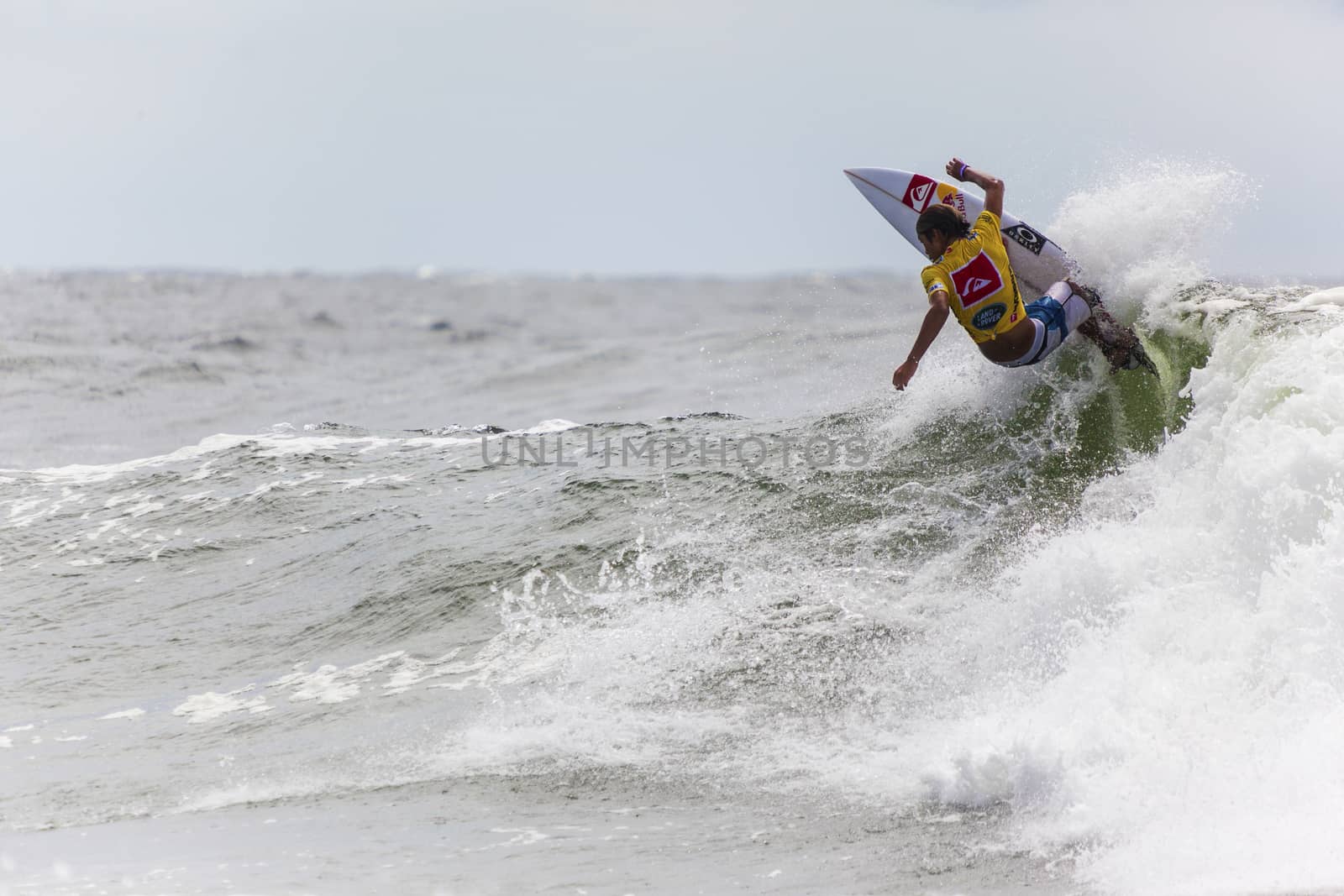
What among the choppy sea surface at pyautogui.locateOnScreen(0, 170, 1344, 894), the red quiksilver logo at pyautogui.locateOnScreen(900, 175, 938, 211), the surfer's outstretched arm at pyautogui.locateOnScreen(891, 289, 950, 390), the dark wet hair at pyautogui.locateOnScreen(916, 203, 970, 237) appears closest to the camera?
the choppy sea surface at pyautogui.locateOnScreen(0, 170, 1344, 894)

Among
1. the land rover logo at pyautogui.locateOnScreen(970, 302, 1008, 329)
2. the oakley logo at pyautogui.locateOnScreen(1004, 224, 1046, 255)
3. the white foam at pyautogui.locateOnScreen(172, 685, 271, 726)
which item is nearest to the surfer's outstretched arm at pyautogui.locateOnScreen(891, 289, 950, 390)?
the land rover logo at pyautogui.locateOnScreen(970, 302, 1008, 329)

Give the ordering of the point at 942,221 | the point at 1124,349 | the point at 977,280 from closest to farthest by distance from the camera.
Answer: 1. the point at 942,221
2. the point at 977,280
3. the point at 1124,349

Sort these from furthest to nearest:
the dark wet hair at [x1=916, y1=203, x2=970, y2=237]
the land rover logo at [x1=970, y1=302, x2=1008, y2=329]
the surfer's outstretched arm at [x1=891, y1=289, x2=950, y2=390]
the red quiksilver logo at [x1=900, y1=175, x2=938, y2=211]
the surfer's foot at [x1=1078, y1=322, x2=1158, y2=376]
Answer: the red quiksilver logo at [x1=900, y1=175, x2=938, y2=211] < the surfer's foot at [x1=1078, y1=322, x2=1158, y2=376] < the land rover logo at [x1=970, y1=302, x2=1008, y2=329] < the dark wet hair at [x1=916, y1=203, x2=970, y2=237] < the surfer's outstretched arm at [x1=891, y1=289, x2=950, y2=390]

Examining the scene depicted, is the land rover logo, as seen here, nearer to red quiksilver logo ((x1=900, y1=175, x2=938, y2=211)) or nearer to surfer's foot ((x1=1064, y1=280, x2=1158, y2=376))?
surfer's foot ((x1=1064, y1=280, x2=1158, y2=376))

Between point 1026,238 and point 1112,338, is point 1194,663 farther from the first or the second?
point 1026,238

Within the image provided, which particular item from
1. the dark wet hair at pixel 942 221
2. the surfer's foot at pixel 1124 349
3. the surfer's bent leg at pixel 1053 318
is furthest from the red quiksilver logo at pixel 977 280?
the surfer's foot at pixel 1124 349

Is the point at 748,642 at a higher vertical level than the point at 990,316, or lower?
lower

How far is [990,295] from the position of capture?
747 centimetres

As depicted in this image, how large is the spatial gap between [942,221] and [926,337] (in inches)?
37.1

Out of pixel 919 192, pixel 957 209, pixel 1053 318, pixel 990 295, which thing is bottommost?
pixel 1053 318

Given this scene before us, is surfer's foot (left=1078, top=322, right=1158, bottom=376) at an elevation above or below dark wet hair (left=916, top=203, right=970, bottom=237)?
below

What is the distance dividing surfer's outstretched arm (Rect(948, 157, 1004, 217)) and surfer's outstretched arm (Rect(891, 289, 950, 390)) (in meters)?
0.89

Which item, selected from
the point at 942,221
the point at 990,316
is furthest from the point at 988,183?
the point at 990,316

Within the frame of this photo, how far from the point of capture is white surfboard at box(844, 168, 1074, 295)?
8.56m
